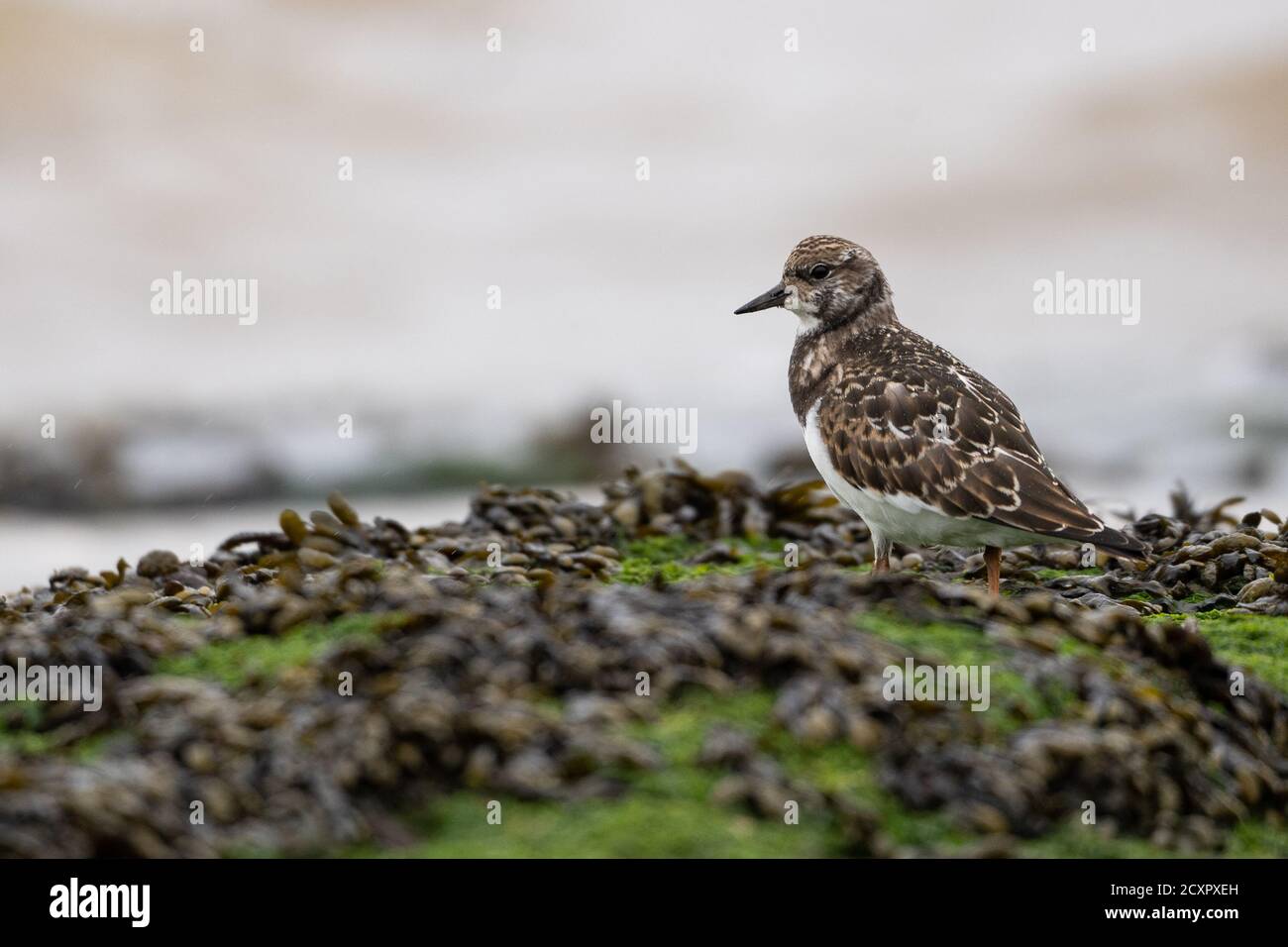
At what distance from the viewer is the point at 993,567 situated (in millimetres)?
6039

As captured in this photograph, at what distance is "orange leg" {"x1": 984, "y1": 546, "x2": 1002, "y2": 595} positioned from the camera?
5.96m

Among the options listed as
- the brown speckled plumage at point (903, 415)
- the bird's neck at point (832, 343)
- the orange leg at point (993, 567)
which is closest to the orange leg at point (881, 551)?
the brown speckled plumage at point (903, 415)

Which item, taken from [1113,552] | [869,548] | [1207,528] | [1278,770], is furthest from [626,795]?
[1207,528]

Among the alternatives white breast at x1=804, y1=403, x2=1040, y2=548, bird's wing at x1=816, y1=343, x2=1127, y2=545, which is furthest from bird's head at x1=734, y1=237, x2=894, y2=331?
white breast at x1=804, y1=403, x2=1040, y2=548

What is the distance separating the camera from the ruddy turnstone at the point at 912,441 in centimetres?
574

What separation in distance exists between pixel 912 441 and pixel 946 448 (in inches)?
6.2

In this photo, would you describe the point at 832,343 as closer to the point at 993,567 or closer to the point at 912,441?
the point at 912,441

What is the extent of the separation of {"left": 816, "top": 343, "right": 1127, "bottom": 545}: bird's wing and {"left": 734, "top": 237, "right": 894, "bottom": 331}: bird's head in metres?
0.59

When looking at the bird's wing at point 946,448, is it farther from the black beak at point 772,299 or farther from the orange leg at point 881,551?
the black beak at point 772,299

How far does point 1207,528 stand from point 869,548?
2.02 m

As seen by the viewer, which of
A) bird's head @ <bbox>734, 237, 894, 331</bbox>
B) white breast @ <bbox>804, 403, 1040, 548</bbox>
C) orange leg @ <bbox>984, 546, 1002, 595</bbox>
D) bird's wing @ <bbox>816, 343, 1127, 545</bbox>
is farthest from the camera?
bird's head @ <bbox>734, 237, 894, 331</bbox>

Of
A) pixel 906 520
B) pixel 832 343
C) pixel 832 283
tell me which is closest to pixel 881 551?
pixel 906 520

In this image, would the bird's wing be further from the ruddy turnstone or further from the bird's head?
the bird's head
